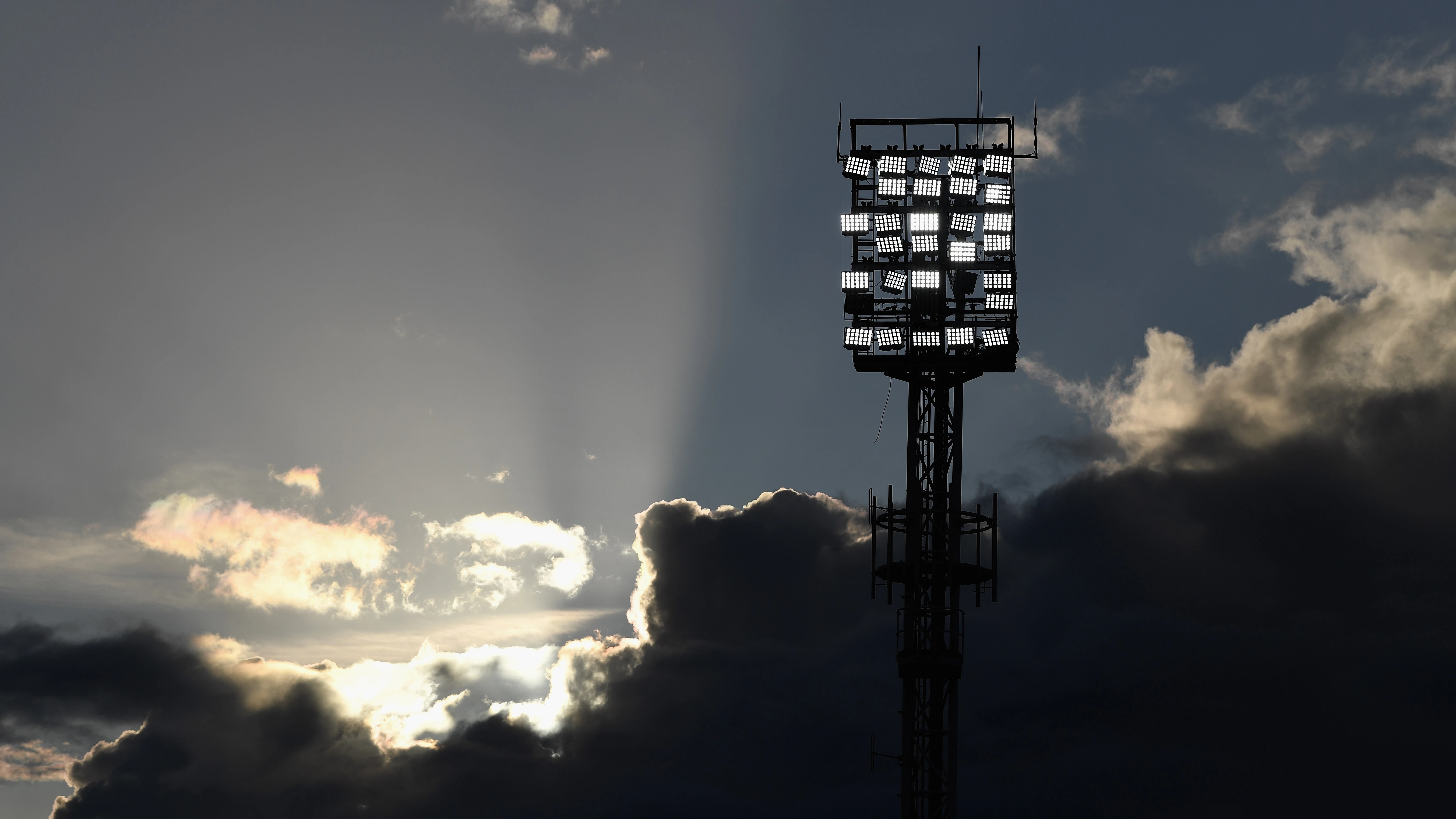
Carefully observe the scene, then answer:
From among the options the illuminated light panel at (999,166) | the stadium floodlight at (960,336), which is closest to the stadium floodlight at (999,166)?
the illuminated light panel at (999,166)

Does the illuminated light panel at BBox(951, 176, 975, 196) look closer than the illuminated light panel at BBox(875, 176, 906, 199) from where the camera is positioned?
Yes

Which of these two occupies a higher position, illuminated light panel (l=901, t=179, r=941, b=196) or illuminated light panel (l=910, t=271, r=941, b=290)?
illuminated light panel (l=901, t=179, r=941, b=196)

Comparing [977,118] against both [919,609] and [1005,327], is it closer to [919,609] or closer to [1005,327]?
[1005,327]

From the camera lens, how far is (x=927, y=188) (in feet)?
319

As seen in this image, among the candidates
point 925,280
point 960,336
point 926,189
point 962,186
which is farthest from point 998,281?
point 926,189

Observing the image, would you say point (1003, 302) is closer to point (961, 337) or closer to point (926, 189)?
point (961, 337)

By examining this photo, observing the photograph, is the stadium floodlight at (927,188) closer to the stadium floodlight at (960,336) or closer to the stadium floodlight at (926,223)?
the stadium floodlight at (926,223)

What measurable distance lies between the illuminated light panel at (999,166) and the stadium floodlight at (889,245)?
18.9 feet

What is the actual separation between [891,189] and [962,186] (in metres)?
3.51

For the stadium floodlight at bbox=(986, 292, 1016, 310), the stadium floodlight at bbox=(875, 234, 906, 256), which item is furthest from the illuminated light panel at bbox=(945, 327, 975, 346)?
the stadium floodlight at bbox=(875, 234, 906, 256)

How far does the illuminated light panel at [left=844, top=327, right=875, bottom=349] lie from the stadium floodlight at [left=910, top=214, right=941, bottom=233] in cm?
558

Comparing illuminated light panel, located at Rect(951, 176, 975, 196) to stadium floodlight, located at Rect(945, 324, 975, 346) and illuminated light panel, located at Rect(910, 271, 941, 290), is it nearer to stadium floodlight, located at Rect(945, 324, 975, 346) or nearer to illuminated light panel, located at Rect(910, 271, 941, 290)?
illuminated light panel, located at Rect(910, 271, 941, 290)

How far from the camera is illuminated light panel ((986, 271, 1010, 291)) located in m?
95.6

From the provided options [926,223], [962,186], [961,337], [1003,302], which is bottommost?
[961,337]
